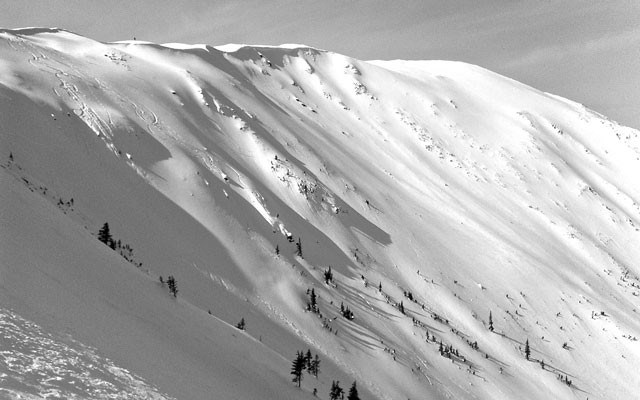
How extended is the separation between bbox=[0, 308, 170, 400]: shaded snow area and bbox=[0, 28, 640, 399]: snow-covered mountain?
73mm

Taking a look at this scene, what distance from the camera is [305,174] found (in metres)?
70.2

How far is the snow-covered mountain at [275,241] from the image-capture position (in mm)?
20125

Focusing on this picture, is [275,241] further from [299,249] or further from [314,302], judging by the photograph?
[314,302]

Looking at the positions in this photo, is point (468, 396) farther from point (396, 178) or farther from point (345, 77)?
point (345, 77)

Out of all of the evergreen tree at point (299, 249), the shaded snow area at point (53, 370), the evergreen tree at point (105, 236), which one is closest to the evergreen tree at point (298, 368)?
the shaded snow area at point (53, 370)

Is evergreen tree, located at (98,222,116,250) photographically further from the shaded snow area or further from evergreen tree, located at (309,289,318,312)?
evergreen tree, located at (309,289,318,312)

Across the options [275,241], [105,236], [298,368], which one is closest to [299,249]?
[275,241]

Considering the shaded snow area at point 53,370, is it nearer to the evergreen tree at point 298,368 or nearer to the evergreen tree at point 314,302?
the evergreen tree at point 298,368

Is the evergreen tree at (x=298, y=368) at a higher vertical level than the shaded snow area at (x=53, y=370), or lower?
higher

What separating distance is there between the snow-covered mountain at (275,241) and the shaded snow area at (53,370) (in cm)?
7

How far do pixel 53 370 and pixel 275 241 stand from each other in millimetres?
41384

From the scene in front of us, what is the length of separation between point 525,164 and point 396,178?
43.1 m

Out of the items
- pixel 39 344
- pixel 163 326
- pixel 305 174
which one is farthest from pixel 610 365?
pixel 39 344

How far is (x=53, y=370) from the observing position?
1347 centimetres
